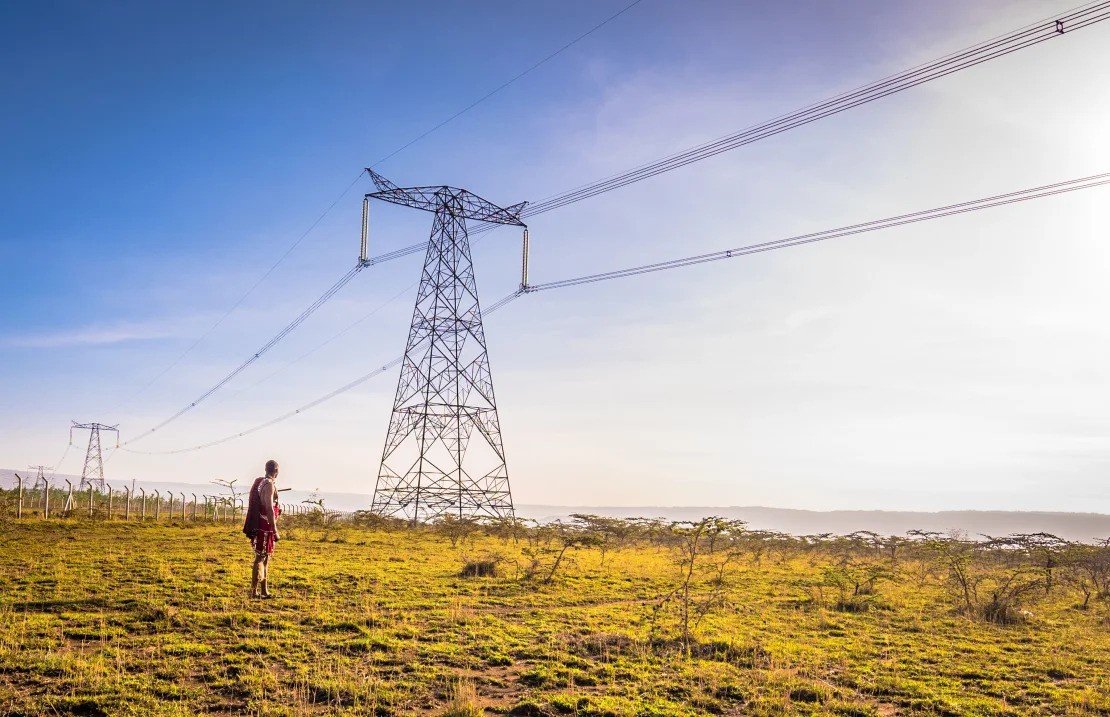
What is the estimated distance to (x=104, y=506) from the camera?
142 feet

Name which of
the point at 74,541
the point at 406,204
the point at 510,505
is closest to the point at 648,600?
the point at 74,541

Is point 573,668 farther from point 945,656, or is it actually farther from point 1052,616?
point 1052,616

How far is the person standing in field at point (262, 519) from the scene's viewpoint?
14336mm

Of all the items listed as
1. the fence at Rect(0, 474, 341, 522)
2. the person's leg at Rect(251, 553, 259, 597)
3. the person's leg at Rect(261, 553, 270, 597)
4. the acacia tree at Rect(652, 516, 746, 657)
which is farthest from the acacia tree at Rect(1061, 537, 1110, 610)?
the fence at Rect(0, 474, 341, 522)

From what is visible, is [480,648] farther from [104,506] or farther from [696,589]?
[104,506]

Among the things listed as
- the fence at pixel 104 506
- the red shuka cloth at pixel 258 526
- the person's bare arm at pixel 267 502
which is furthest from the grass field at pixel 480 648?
the fence at pixel 104 506

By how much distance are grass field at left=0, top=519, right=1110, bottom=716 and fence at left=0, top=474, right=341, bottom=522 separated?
16246 mm

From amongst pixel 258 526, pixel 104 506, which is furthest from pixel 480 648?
pixel 104 506

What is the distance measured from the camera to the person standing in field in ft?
47.0

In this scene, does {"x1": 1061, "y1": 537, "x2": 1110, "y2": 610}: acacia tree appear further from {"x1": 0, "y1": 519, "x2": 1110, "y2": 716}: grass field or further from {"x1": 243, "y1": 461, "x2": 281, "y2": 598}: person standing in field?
{"x1": 243, "y1": 461, "x2": 281, "y2": 598}: person standing in field

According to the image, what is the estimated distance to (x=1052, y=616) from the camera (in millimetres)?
19219

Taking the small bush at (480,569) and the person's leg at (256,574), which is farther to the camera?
the small bush at (480,569)

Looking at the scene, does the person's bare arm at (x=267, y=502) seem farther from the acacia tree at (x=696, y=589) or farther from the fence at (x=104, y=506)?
the fence at (x=104, y=506)

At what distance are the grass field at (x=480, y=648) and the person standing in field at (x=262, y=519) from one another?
741 mm
